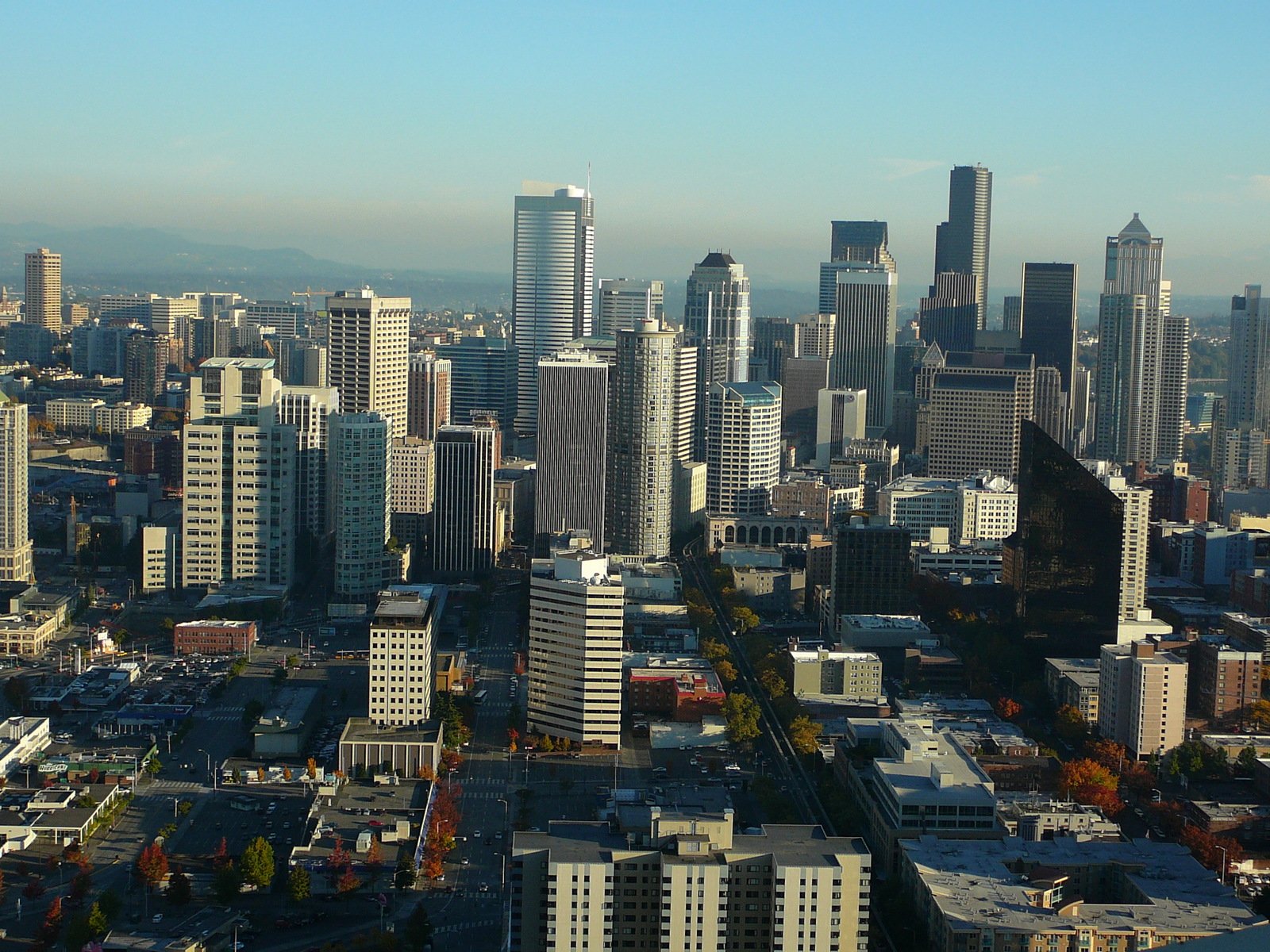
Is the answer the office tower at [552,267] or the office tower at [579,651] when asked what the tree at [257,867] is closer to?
the office tower at [579,651]

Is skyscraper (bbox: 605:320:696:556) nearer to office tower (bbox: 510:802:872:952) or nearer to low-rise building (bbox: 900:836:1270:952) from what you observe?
low-rise building (bbox: 900:836:1270:952)

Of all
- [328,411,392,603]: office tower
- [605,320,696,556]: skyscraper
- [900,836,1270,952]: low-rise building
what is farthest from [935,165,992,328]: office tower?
[900,836,1270,952]: low-rise building

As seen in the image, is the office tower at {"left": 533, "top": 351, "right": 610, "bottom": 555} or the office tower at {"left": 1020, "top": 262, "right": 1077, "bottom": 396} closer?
the office tower at {"left": 533, "top": 351, "right": 610, "bottom": 555}

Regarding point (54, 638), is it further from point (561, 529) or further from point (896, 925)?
point (896, 925)

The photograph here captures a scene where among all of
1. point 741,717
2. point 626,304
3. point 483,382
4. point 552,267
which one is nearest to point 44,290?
point 552,267

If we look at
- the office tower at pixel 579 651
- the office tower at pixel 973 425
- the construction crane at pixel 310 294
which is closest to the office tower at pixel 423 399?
the office tower at pixel 973 425

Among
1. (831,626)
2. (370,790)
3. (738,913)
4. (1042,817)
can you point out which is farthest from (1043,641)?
(738,913)

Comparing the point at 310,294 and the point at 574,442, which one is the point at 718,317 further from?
the point at 310,294

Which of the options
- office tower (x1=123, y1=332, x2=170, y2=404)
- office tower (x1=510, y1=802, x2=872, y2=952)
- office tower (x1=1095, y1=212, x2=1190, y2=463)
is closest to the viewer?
office tower (x1=510, y1=802, x2=872, y2=952)
